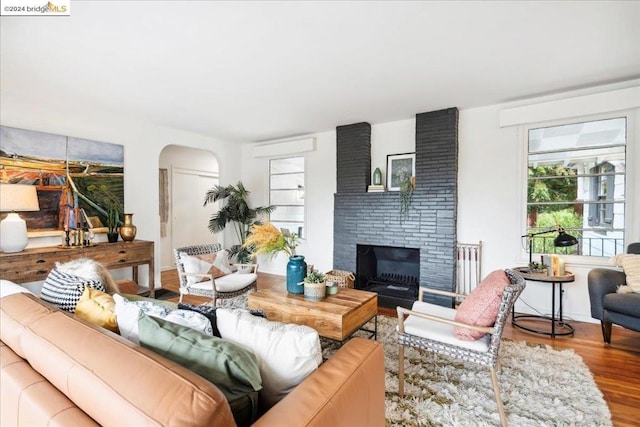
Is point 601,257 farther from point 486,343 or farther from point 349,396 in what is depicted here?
point 349,396

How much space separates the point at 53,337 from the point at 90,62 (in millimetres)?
2563

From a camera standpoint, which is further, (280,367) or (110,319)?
(110,319)

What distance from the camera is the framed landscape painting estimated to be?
320 centimetres

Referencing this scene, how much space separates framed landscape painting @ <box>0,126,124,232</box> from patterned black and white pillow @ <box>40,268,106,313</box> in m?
2.38

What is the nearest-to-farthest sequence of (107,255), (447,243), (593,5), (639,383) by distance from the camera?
(593,5) → (639,383) → (107,255) → (447,243)

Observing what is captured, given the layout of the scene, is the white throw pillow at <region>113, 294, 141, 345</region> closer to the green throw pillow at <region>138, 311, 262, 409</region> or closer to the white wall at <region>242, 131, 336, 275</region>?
the green throw pillow at <region>138, 311, 262, 409</region>

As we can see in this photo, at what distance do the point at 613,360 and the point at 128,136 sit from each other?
5.71 metres

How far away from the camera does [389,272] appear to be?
4.43 meters

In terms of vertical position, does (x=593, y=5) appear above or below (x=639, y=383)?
above

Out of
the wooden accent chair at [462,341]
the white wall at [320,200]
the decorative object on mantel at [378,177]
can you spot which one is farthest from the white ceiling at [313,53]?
the wooden accent chair at [462,341]

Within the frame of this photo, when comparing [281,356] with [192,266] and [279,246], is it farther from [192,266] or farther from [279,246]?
[192,266]

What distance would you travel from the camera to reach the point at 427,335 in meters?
1.90

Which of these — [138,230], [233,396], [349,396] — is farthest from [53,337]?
[138,230]

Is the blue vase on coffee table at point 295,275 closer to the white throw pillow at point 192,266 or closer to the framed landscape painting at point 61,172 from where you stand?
the white throw pillow at point 192,266
